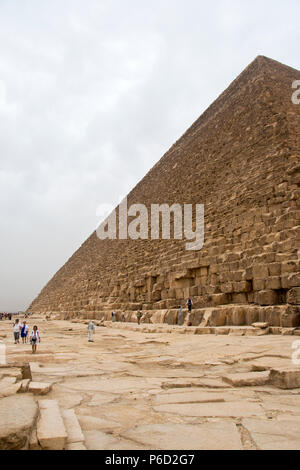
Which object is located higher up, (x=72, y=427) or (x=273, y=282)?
(x=273, y=282)

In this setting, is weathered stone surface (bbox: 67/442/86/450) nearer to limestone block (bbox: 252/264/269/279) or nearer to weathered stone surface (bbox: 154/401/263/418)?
weathered stone surface (bbox: 154/401/263/418)

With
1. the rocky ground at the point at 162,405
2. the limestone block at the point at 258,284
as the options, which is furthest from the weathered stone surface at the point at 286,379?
the limestone block at the point at 258,284

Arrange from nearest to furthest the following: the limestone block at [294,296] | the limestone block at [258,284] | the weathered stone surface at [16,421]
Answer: the weathered stone surface at [16,421] → the limestone block at [294,296] → the limestone block at [258,284]

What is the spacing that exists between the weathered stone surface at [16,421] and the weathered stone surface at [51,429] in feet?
0.16

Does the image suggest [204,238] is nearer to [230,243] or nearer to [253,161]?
[230,243]

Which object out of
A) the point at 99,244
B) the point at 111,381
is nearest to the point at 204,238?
the point at 111,381

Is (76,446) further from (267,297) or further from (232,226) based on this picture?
(232,226)
